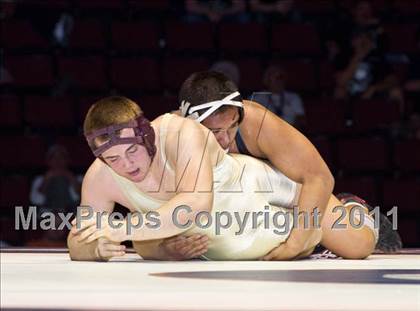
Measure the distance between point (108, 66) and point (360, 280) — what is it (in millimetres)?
5312

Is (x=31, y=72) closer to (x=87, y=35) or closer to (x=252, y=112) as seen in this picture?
(x=87, y=35)

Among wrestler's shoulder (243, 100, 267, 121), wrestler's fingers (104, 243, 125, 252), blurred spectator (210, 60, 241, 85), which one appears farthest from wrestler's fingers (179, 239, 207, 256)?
blurred spectator (210, 60, 241, 85)

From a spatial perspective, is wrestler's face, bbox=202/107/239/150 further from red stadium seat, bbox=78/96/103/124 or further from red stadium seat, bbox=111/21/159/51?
red stadium seat, bbox=111/21/159/51

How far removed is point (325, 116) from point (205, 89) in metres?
4.02

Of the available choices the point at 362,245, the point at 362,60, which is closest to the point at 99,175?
the point at 362,245

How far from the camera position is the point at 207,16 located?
8.19 m

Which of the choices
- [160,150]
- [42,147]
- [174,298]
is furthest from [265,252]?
[42,147]

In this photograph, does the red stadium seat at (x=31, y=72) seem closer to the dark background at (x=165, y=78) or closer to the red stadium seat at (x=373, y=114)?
the dark background at (x=165, y=78)

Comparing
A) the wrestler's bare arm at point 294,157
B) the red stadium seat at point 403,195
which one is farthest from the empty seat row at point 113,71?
the wrestler's bare arm at point 294,157

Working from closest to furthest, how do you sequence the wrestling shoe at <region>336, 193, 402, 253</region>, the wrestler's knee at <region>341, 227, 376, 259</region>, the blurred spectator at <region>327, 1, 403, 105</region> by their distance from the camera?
the wrestler's knee at <region>341, 227, 376, 259</region>
the wrestling shoe at <region>336, 193, 402, 253</region>
the blurred spectator at <region>327, 1, 403, 105</region>

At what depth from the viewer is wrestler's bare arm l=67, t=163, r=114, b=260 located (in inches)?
143

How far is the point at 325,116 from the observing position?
762cm

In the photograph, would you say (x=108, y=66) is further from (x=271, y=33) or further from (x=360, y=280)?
(x=360, y=280)

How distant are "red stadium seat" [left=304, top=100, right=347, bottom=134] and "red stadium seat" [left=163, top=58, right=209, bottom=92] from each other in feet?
2.88
